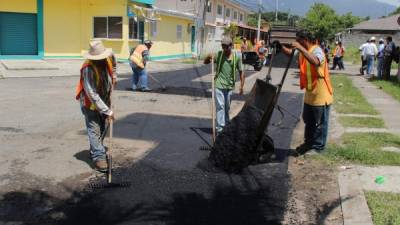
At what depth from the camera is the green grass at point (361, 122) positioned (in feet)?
31.4

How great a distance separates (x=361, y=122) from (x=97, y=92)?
19.0ft

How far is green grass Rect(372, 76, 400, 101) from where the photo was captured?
15.1 metres

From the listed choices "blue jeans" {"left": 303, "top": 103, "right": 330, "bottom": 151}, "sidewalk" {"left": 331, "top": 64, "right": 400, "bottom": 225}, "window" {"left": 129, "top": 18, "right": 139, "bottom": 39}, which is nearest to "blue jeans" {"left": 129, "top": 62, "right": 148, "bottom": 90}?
"blue jeans" {"left": 303, "top": 103, "right": 330, "bottom": 151}

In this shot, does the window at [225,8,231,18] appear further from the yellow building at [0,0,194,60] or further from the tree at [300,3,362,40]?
the yellow building at [0,0,194,60]

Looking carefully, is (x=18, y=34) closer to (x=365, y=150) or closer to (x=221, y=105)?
(x=221, y=105)

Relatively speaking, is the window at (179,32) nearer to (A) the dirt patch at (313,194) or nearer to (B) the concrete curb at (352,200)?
(A) the dirt patch at (313,194)

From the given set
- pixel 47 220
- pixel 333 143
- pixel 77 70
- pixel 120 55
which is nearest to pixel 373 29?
pixel 120 55

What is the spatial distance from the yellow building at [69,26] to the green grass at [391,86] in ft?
41.8

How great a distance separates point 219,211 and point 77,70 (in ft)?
55.6

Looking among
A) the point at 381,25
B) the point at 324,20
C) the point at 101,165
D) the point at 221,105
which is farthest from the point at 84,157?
the point at 324,20

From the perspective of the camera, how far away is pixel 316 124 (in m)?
6.94

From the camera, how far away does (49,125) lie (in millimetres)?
9195

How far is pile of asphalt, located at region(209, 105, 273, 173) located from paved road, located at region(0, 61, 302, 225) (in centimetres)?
15

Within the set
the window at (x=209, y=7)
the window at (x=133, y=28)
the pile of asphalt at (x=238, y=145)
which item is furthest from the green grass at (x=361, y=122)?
the window at (x=209, y=7)
